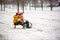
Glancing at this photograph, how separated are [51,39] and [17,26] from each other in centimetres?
Answer: 138

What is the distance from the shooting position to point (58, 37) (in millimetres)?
2383

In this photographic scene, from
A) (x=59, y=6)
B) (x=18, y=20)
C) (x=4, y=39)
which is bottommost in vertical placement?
(x=4, y=39)

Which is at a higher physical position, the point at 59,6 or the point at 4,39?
the point at 59,6

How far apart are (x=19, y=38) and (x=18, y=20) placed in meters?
0.98

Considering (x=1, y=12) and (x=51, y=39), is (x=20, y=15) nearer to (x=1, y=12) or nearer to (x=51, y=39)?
(x=51, y=39)

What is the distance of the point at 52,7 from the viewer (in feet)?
22.3

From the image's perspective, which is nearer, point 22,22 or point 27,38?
point 27,38

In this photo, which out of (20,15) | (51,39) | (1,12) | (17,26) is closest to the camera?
(51,39)

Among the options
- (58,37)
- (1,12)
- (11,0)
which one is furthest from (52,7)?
(58,37)

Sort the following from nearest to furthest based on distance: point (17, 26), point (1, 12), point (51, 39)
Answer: point (51, 39), point (17, 26), point (1, 12)

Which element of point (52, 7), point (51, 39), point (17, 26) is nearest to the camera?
point (51, 39)

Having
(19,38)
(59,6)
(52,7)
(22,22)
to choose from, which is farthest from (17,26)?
(52,7)

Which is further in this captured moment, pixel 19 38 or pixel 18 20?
pixel 18 20

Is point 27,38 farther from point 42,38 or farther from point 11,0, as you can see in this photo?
point 11,0
